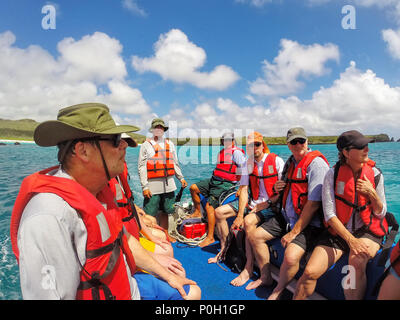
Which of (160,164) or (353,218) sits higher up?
(160,164)

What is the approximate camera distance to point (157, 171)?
454cm

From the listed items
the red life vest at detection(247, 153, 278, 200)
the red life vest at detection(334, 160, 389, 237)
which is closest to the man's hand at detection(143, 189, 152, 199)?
the red life vest at detection(247, 153, 278, 200)

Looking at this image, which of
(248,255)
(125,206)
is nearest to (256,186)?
(248,255)

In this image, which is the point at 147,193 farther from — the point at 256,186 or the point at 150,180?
the point at 256,186

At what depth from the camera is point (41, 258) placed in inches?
35.8

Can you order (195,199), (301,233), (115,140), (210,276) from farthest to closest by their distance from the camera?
(195,199), (210,276), (301,233), (115,140)

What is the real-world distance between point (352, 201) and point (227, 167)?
97.0 inches

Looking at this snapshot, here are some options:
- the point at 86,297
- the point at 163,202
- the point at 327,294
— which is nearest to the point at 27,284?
the point at 86,297

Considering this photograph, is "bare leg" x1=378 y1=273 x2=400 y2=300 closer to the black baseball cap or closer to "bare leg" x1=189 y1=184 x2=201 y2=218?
the black baseball cap

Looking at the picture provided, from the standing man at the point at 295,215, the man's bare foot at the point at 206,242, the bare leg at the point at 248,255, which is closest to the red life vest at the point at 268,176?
the standing man at the point at 295,215

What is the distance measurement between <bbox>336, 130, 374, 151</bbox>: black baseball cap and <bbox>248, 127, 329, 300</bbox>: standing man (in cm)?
40

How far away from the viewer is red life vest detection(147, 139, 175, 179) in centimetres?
453

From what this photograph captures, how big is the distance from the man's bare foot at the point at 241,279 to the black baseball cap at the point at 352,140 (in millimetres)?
2009
